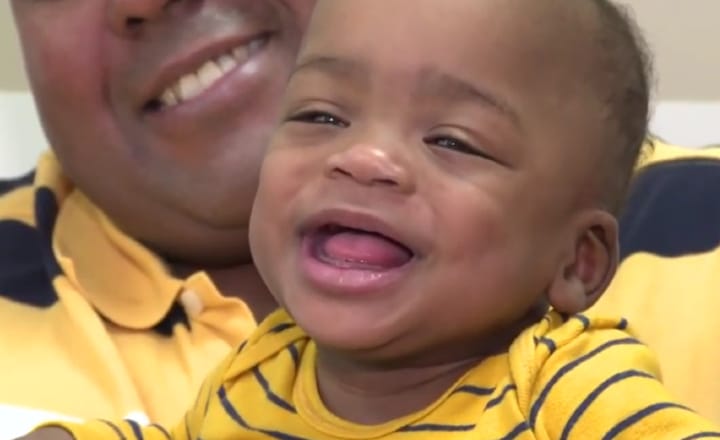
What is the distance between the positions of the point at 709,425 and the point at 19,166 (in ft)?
4.28

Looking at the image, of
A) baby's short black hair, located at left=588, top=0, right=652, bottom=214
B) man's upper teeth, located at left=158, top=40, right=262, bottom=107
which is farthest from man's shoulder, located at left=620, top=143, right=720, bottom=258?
man's upper teeth, located at left=158, top=40, right=262, bottom=107

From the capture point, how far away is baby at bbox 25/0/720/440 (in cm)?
82

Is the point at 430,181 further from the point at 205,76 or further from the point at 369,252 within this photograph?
the point at 205,76

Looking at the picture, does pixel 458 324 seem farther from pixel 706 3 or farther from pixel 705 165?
pixel 706 3

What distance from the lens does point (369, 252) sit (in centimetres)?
83

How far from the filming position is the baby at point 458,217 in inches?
32.3

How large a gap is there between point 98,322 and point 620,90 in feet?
1.88

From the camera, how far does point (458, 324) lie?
0.85 metres

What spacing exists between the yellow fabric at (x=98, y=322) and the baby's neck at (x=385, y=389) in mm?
308

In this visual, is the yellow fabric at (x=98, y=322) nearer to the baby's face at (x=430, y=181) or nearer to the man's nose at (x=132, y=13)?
the man's nose at (x=132, y=13)

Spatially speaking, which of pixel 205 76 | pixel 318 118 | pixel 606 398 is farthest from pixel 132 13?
pixel 606 398

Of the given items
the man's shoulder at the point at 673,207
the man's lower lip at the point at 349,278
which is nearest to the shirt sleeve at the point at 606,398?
the man's lower lip at the point at 349,278

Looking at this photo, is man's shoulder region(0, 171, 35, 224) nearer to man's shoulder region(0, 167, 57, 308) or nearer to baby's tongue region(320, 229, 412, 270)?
man's shoulder region(0, 167, 57, 308)

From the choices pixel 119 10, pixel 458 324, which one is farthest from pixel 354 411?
pixel 119 10
